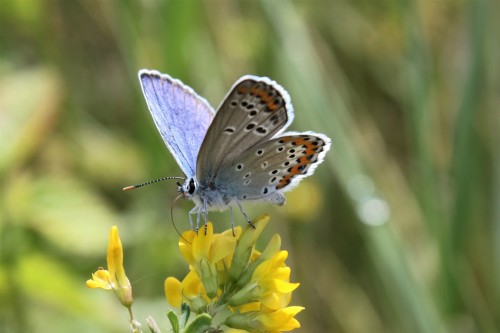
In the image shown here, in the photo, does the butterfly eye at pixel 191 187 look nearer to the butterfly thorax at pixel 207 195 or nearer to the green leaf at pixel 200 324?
the butterfly thorax at pixel 207 195

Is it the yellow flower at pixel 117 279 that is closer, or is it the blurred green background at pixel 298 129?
the yellow flower at pixel 117 279

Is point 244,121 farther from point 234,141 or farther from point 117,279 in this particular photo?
point 117,279

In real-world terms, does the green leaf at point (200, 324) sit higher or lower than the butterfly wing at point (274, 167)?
lower

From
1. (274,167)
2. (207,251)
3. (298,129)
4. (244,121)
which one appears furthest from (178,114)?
(298,129)

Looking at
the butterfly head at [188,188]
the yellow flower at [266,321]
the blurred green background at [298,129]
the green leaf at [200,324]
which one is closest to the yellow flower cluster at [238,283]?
the yellow flower at [266,321]

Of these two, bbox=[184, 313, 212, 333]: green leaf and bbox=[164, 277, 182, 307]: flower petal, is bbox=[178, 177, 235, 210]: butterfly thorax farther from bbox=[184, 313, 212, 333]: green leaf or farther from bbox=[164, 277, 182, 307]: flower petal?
bbox=[184, 313, 212, 333]: green leaf

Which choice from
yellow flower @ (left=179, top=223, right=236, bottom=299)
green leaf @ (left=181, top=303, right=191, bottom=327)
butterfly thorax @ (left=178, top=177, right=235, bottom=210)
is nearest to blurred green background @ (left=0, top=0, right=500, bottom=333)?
butterfly thorax @ (left=178, top=177, right=235, bottom=210)

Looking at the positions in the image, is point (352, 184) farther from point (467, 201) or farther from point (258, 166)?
point (258, 166)

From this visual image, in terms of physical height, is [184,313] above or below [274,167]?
below

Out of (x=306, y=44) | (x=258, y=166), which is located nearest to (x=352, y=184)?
(x=306, y=44)
